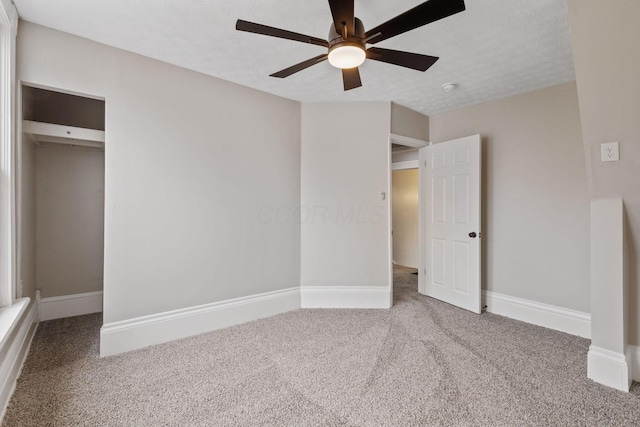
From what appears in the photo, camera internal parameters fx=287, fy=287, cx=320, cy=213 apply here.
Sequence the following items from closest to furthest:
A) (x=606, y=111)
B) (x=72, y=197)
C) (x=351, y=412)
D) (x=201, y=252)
→ (x=351, y=412)
(x=606, y=111)
(x=201, y=252)
(x=72, y=197)

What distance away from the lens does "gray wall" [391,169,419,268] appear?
5863 mm

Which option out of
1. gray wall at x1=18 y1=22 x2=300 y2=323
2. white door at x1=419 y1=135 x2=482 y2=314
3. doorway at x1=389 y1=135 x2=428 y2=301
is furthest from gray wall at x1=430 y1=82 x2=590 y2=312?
gray wall at x1=18 y1=22 x2=300 y2=323

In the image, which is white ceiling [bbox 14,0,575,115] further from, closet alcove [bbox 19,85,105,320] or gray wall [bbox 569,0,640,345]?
closet alcove [bbox 19,85,105,320]

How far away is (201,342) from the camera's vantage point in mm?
2574

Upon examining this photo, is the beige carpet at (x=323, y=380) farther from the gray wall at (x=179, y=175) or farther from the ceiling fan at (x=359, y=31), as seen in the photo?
the ceiling fan at (x=359, y=31)

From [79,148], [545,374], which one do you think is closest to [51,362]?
[79,148]

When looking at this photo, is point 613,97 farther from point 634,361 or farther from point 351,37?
point 634,361

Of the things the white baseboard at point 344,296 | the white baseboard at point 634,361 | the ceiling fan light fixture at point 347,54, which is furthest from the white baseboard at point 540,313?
the ceiling fan light fixture at point 347,54

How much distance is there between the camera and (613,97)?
178 cm

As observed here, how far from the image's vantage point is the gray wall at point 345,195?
11.5 ft

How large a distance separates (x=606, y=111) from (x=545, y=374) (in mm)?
1851

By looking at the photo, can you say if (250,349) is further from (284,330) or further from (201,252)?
(201,252)

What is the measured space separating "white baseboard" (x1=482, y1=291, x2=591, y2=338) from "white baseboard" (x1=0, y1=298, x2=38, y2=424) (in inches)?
165

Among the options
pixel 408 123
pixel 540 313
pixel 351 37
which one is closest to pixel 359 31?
pixel 351 37
